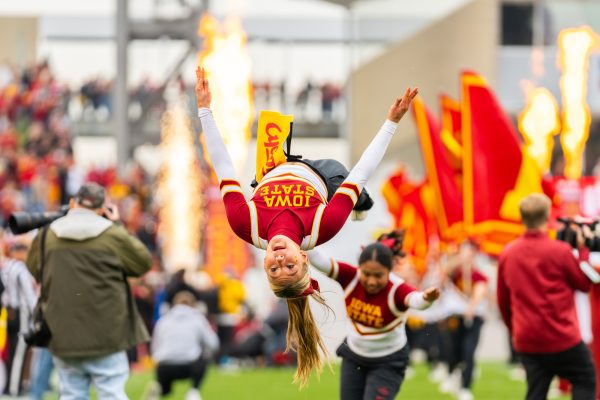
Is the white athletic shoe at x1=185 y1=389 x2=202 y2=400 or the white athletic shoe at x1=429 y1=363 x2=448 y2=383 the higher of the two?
the white athletic shoe at x1=185 y1=389 x2=202 y2=400

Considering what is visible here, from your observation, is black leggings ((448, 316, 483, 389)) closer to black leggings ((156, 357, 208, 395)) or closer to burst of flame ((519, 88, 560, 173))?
black leggings ((156, 357, 208, 395))

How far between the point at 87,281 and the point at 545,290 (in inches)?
129

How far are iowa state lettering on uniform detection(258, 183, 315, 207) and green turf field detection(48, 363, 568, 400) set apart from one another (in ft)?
24.5

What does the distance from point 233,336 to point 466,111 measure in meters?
9.35

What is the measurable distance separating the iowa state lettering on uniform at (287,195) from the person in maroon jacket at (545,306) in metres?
2.33

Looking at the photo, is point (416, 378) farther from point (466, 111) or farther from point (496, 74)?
point (496, 74)

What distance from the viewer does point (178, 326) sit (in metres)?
15.9

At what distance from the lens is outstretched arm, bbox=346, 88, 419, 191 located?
8.36 meters

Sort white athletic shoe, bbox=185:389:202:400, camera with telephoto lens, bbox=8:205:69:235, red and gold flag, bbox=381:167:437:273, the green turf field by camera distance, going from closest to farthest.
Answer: camera with telephoto lens, bbox=8:205:69:235 < white athletic shoe, bbox=185:389:202:400 < the green turf field < red and gold flag, bbox=381:167:437:273

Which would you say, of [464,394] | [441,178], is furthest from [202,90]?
[441,178]

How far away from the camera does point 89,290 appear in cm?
990

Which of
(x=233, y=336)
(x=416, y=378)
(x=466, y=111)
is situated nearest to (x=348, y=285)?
(x=466, y=111)

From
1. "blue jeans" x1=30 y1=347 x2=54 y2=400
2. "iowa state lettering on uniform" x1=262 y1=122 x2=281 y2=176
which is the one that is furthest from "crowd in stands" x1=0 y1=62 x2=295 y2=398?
"iowa state lettering on uniform" x1=262 y1=122 x2=281 y2=176

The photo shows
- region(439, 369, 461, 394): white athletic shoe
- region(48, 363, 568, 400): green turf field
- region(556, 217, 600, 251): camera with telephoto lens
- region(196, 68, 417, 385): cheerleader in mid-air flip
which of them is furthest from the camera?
region(439, 369, 461, 394): white athletic shoe
